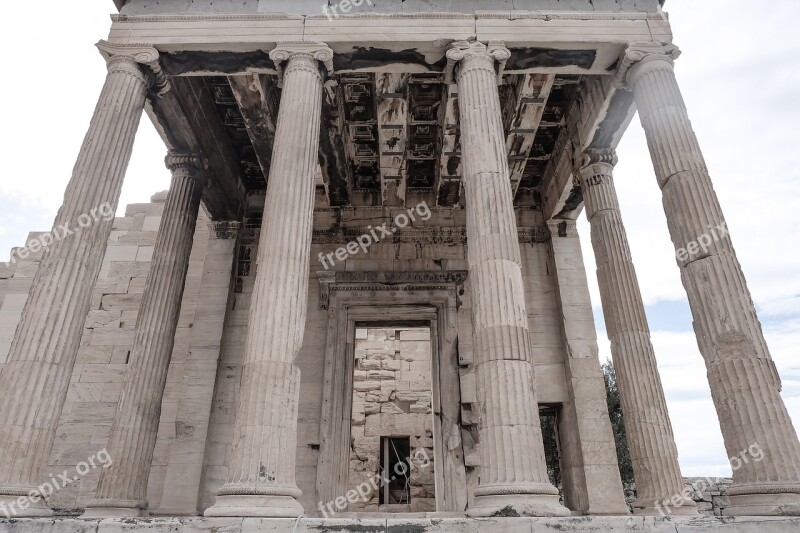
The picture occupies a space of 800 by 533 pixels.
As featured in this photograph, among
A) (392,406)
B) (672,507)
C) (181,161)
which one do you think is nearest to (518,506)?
(672,507)

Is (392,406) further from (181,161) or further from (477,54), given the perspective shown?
(477,54)

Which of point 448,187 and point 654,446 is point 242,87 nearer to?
point 448,187

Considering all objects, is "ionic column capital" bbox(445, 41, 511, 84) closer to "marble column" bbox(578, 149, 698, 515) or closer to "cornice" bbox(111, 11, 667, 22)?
"cornice" bbox(111, 11, 667, 22)

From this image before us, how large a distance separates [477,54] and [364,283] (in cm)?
747

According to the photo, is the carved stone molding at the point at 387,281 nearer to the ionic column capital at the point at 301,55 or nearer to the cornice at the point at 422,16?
the ionic column capital at the point at 301,55

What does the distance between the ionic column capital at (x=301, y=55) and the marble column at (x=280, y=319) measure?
0.02 meters

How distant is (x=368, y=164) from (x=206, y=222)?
586cm

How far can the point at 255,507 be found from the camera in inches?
289

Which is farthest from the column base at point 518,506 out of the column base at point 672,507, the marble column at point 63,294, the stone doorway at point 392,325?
the marble column at point 63,294

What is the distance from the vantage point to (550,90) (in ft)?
43.7

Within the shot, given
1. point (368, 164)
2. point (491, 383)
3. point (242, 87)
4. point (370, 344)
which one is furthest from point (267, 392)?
point (370, 344)

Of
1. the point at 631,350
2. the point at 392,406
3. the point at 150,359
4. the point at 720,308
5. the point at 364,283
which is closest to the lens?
the point at 720,308

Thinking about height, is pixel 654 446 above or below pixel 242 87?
below

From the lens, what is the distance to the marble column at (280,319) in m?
7.66
